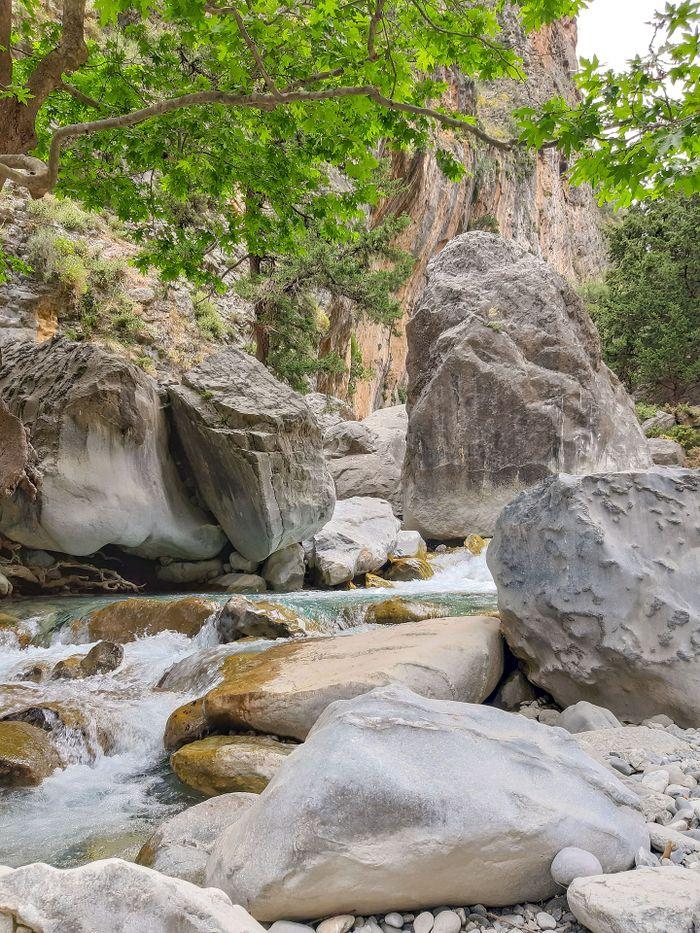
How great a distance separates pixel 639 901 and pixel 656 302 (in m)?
26.3

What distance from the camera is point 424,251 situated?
1177 inches

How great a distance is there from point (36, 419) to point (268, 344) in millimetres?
6776

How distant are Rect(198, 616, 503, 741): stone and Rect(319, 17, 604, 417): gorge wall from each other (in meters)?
14.7

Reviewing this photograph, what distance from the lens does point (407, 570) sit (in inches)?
512

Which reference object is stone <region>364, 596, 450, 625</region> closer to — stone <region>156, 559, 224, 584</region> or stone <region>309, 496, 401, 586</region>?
stone <region>309, 496, 401, 586</region>

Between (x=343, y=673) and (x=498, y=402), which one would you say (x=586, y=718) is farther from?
(x=498, y=402)

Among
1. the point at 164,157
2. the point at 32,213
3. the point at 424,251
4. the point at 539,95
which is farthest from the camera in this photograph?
the point at 539,95

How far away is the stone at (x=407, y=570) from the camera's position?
12922 mm

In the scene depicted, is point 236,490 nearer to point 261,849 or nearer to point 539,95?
point 261,849

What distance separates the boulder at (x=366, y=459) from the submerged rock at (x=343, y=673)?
12843 mm

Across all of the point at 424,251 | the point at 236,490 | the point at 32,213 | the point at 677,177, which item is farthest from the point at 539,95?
the point at 677,177

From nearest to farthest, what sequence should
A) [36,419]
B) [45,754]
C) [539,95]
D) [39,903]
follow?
1. [39,903]
2. [45,754]
3. [36,419]
4. [539,95]

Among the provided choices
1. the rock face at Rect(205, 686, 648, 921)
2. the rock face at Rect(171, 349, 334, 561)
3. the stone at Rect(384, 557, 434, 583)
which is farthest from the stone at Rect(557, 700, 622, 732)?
the stone at Rect(384, 557, 434, 583)

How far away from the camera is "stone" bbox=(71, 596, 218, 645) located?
7.86m
